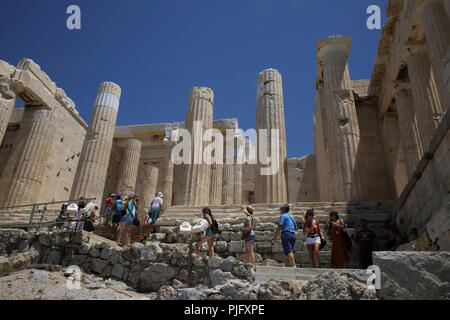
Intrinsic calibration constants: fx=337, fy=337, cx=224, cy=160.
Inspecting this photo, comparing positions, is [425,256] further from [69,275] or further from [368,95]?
[368,95]

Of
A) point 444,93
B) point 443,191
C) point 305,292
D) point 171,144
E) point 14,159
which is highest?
point 171,144

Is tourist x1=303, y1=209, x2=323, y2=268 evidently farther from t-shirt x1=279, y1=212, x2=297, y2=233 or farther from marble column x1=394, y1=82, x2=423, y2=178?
marble column x1=394, y1=82, x2=423, y2=178

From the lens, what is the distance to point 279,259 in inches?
362

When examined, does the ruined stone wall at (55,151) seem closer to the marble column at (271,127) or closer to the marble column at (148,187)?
the marble column at (148,187)

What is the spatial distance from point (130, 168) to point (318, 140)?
40.7ft

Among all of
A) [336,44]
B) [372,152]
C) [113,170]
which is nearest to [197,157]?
[336,44]

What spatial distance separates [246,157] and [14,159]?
1589 centimetres

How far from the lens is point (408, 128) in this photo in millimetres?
14711

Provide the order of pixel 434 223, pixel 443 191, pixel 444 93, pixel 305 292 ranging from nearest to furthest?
pixel 305 292 < pixel 434 223 < pixel 443 191 < pixel 444 93

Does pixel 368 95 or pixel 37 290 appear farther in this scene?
pixel 368 95

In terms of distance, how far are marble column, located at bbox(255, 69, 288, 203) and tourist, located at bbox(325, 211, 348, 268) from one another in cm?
580

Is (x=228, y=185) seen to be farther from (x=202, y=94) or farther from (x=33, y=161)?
(x=33, y=161)

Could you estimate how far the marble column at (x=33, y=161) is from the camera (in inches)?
685

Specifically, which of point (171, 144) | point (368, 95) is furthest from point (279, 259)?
point (171, 144)
